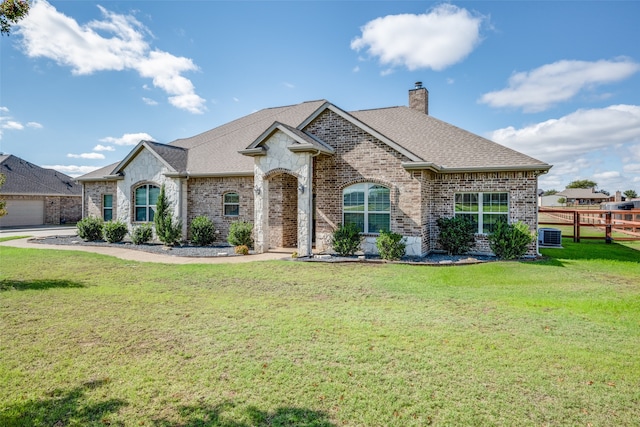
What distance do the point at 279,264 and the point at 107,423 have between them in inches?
333

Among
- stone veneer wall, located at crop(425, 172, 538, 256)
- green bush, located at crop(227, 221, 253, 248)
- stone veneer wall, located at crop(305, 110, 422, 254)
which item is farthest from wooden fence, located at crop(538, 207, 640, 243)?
green bush, located at crop(227, 221, 253, 248)

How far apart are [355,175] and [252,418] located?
11.2 m

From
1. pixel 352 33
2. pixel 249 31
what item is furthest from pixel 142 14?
pixel 352 33

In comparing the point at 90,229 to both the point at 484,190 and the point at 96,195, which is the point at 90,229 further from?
the point at 484,190

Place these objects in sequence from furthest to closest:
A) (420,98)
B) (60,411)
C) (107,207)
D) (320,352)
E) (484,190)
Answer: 1. (107,207)
2. (420,98)
3. (484,190)
4. (320,352)
5. (60,411)

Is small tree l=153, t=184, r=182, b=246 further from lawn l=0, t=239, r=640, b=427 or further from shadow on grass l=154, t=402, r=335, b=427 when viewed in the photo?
shadow on grass l=154, t=402, r=335, b=427

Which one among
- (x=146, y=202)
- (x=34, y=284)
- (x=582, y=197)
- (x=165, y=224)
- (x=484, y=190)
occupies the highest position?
(x=582, y=197)

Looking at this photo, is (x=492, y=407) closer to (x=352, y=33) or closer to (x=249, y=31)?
(x=249, y=31)

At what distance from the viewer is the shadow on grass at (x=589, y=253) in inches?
491

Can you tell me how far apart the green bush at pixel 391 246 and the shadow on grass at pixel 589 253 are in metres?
4.60

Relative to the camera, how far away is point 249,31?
46.2ft

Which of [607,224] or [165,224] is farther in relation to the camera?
[607,224]

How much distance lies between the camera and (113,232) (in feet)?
57.9

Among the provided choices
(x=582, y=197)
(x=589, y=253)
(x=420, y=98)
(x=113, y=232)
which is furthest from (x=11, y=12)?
(x=582, y=197)
